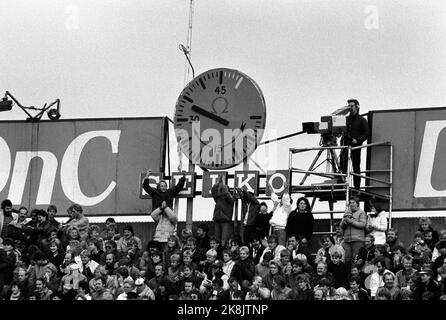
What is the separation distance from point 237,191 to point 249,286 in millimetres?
4773

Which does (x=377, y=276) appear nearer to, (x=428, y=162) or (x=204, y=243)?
(x=204, y=243)

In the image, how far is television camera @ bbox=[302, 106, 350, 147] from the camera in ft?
128

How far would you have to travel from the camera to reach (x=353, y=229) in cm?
3634

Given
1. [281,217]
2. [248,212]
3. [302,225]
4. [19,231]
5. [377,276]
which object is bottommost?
[377,276]

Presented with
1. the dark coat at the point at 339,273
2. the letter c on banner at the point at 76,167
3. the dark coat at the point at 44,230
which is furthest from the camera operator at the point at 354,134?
the dark coat at the point at 44,230

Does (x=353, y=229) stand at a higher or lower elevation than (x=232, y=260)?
higher

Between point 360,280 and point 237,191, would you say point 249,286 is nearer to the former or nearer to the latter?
point 360,280

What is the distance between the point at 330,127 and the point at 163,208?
14.1 feet

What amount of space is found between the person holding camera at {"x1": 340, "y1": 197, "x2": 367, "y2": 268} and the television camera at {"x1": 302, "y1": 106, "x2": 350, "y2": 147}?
312cm

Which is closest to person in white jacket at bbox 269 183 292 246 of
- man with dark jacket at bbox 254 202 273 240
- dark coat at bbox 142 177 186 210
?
man with dark jacket at bbox 254 202 273 240

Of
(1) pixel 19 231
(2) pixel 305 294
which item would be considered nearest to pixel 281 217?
(2) pixel 305 294

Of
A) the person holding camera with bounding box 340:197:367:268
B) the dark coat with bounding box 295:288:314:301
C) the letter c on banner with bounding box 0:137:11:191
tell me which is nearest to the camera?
the dark coat with bounding box 295:288:314:301

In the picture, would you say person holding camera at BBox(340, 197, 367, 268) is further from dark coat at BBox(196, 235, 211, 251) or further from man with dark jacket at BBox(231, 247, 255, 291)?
dark coat at BBox(196, 235, 211, 251)

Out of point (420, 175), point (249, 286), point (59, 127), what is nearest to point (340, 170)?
point (420, 175)
